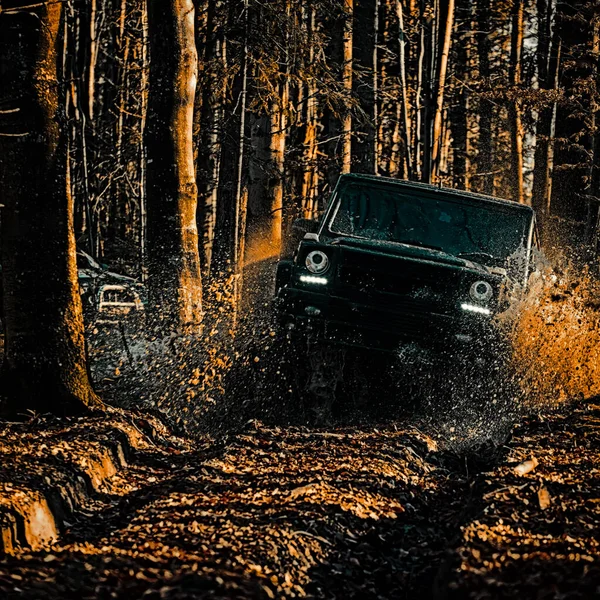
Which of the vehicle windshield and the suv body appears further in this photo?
the vehicle windshield

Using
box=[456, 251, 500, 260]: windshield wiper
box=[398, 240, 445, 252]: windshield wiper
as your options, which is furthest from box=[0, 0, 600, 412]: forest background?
box=[456, 251, 500, 260]: windshield wiper

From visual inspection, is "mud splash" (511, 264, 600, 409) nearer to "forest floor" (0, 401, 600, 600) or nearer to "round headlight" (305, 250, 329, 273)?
"forest floor" (0, 401, 600, 600)

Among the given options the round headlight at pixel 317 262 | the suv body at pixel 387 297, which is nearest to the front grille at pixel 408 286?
the suv body at pixel 387 297

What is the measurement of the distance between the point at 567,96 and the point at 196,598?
18.8m

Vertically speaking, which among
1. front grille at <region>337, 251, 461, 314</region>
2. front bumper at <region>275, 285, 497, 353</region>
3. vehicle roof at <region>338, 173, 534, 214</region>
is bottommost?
front bumper at <region>275, 285, 497, 353</region>

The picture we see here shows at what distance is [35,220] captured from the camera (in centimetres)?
736

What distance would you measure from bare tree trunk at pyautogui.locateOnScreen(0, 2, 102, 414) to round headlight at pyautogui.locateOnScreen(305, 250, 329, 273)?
2.26 metres

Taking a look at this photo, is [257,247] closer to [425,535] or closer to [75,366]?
[75,366]

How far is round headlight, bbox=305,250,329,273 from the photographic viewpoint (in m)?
8.73

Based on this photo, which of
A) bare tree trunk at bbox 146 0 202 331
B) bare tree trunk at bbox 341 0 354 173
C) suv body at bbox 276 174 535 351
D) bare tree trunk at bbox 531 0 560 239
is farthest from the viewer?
bare tree trunk at bbox 531 0 560 239

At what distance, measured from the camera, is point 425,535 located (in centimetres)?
535

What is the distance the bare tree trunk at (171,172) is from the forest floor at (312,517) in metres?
3.47

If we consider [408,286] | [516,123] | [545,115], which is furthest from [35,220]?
[545,115]

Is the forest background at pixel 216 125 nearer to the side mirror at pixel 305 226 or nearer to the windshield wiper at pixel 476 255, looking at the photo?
the side mirror at pixel 305 226
